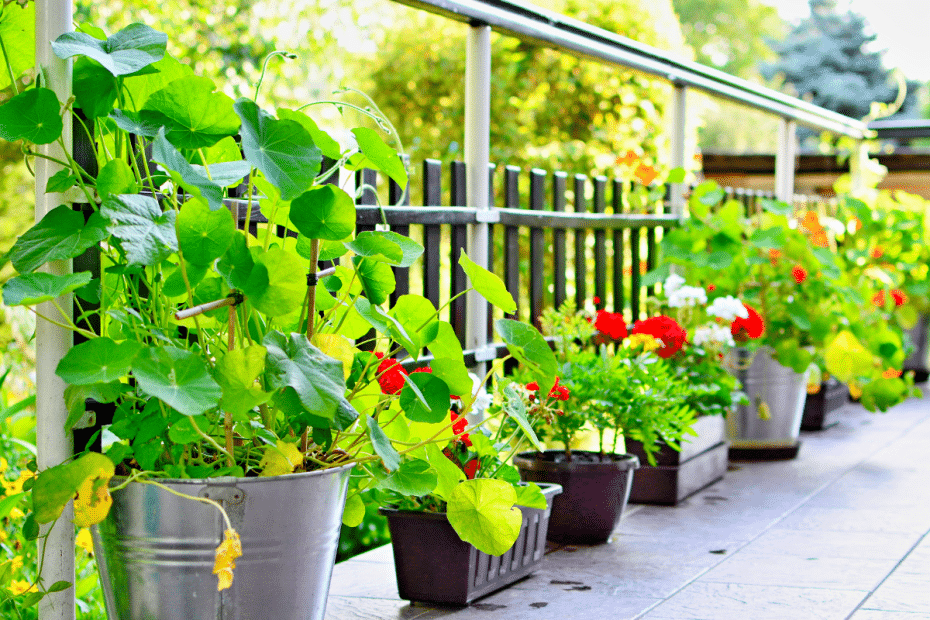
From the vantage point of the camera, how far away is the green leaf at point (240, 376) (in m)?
1.28

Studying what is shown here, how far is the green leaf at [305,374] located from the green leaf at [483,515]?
34 cm

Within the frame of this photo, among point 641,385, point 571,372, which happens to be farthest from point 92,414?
point 641,385

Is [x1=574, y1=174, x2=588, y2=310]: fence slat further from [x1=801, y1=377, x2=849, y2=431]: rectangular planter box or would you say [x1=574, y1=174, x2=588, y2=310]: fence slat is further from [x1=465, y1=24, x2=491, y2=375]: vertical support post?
[x1=801, y1=377, x2=849, y2=431]: rectangular planter box

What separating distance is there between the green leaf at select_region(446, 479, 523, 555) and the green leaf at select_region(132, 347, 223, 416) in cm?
51

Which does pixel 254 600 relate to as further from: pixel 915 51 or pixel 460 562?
pixel 915 51

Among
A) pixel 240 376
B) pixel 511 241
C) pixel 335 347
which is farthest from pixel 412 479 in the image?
pixel 511 241

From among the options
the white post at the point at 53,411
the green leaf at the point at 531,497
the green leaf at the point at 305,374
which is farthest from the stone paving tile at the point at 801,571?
the white post at the point at 53,411

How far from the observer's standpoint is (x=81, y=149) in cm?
147

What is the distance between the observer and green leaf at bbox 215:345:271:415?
4.21ft

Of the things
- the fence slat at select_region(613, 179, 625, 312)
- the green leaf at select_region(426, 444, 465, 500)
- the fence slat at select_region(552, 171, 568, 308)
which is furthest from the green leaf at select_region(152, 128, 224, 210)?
the fence slat at select_region(613, 179, 625, 312)

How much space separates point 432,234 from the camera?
7.82 ft

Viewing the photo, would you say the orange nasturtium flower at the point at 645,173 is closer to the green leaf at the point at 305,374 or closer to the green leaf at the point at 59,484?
the green leaf at the point at 305,374

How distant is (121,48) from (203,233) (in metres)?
0.27

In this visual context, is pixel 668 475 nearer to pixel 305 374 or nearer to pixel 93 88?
pixel 305 374
